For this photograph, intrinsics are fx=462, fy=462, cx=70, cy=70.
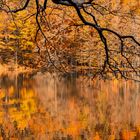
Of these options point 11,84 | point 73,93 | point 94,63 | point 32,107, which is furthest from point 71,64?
point 32,107

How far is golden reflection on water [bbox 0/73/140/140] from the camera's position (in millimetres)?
14672

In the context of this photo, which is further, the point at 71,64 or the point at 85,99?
the point at 71,64

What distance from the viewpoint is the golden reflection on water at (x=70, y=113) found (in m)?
14.7

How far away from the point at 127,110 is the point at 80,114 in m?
2.08

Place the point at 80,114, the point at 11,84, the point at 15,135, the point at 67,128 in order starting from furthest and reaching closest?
the point at 11,84
the point at 80,114
the point at 67,128
the point at 15,135

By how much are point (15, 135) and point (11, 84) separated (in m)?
15.2

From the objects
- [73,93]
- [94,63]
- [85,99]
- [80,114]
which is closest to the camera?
[80,114]

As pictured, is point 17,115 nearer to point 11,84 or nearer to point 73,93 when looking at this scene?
point 73,93

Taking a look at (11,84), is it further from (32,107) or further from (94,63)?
(94,63)

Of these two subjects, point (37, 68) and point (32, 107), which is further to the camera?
point (37, 68)

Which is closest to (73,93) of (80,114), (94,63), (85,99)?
(85,99)

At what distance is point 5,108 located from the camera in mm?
19688

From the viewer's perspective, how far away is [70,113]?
1823 centimetres

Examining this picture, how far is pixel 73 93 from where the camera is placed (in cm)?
2431
